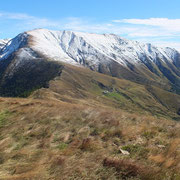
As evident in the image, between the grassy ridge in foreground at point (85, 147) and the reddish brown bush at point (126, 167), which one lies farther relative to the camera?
the grassy ridge in foreground at point (85, 147)

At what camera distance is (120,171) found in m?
6.78

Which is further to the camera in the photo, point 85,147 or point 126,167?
point 85,147

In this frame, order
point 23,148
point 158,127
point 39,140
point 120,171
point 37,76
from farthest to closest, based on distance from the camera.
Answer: point 37,76 → point 158,127 → point 39,140 → point 23,148 → point 120,171

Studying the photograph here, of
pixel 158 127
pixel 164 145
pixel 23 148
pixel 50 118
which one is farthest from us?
pixel 50 118

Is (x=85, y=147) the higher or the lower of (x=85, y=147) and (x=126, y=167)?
the lower

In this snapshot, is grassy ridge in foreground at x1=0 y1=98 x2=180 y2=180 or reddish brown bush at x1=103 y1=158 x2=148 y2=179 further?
grassy ridge in foreground at x1=0 y1=98 x2=180 y2=180

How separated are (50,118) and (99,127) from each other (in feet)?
13.2

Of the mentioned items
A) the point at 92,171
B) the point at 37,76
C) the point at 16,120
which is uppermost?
the point at 92,171

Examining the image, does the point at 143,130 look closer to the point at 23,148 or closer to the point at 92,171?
the point at 92,171

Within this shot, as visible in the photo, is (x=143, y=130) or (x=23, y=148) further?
(x=143, y=130)

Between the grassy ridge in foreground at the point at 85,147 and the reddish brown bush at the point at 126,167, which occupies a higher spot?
the reddish brown bush at the point at 126,167

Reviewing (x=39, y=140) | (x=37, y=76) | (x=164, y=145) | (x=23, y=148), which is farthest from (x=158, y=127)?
(x=37, y=76)

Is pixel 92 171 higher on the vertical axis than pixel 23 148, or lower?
higher

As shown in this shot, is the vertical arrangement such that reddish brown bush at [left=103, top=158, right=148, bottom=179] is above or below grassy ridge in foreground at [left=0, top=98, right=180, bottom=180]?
above
